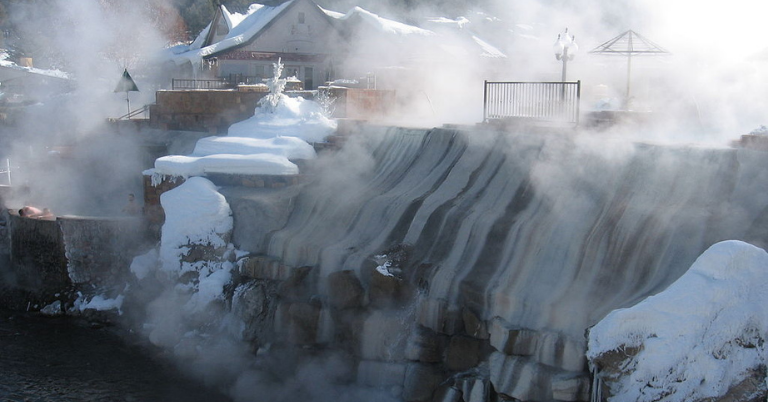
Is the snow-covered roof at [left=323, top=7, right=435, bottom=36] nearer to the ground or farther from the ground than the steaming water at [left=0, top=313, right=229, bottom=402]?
farther from the ground

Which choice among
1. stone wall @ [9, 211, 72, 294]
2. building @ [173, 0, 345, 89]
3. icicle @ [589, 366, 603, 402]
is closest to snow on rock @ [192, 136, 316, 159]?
stone wall @ [9, 211, 72, 294]

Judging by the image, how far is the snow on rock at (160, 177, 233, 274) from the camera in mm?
10703

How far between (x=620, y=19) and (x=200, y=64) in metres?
→ 11.9

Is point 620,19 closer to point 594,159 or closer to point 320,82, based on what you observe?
point 320,82

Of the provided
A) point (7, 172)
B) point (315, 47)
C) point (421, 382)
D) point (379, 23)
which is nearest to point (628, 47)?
point (421, 382)

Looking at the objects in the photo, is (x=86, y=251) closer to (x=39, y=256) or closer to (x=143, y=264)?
(x=39, y=256)

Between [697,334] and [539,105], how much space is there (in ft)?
19.8

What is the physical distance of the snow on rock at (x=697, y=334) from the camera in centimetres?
587

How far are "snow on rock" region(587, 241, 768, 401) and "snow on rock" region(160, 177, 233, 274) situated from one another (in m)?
5.84

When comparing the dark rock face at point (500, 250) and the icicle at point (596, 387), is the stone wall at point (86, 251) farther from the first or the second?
the icicle at point (596, 387)

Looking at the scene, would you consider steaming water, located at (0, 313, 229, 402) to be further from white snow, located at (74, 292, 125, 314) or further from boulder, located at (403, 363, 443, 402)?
boulder, located at (403, 363, 443, 402)

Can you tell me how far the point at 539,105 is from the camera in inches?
455

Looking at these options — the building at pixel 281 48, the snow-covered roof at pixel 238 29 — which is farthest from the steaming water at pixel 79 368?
the snow-covered roof at pixel 238 29

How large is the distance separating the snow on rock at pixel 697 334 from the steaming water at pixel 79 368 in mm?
4332
